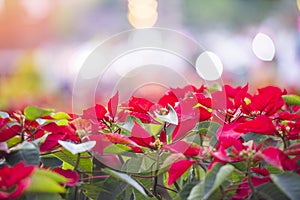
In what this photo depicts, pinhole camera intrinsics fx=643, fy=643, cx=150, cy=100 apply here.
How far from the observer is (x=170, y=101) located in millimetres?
890

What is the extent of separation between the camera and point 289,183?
0.62m

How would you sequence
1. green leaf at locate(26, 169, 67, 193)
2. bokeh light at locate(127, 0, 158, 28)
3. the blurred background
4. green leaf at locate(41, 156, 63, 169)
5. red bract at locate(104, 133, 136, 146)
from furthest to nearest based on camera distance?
1. bokeh light at locate(127, 0, 158, 28)
2. the blurred background
3. green leaf at locate(41, 156, 63, 169)
4. red bract at locate(104, 133, 136, 146)
5. green leaf at locate(26, 169, 67, 193)

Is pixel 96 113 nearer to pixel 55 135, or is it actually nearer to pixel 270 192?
pixel 55 135

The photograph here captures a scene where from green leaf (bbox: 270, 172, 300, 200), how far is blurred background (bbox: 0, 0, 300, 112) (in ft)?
17.2

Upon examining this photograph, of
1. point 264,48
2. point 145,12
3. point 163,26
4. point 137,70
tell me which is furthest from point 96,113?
point 163,26

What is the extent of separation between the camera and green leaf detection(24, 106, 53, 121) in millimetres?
730

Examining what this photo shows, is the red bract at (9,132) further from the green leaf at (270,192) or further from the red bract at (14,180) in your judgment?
the green leaf at (270,192)

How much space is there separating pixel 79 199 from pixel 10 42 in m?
13.0

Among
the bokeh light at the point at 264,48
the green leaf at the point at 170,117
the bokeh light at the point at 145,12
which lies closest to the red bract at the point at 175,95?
the green leaf at the point at 170,117

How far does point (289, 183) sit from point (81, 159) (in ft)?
0.83

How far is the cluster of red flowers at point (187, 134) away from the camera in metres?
0.67

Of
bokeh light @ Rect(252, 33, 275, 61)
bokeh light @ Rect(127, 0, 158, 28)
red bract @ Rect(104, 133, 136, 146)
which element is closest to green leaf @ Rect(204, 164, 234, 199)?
red bract @ Rect(104, 133, 136, 146)

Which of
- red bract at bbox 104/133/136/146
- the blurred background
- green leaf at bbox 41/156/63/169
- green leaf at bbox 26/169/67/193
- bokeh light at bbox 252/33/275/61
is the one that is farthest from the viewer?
the blurred background

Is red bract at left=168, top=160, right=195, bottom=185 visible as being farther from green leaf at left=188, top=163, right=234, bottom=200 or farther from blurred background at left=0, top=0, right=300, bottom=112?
blurred background at left=0, top=0, right=300, bottom=112
